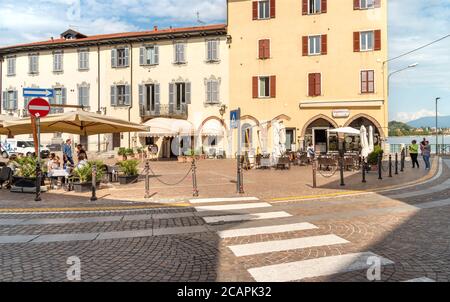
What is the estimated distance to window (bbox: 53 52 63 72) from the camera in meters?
32.3

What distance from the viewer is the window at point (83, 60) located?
104 feet

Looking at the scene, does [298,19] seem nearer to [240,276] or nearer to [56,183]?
[56,183]

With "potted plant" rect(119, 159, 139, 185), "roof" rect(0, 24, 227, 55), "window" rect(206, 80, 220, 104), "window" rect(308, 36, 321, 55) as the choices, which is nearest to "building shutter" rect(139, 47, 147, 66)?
"roof" rect(0, 24, 227, 55)

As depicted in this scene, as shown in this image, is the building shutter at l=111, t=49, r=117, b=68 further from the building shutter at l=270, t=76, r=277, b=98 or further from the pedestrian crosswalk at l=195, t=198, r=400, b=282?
the pedestrian crosswalk at l=195, t=198, r=400, b=282

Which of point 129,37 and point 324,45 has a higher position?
point 129,37

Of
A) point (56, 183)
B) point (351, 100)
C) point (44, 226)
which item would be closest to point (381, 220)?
point (44, 226)

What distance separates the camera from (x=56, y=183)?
460 inches

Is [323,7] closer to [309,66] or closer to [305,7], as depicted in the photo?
[305,7]

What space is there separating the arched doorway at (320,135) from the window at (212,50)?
32.3 ft

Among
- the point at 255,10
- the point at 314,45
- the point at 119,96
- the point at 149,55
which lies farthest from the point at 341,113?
the point at 119,96

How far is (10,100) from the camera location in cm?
3375

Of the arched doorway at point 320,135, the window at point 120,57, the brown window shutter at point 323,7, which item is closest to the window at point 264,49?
the brown window shutter at point 323,7

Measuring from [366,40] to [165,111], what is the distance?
17489 millimetres
